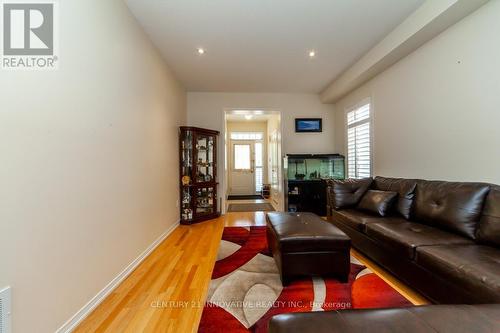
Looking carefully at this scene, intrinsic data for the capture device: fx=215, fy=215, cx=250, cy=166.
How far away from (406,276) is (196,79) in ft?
14.1

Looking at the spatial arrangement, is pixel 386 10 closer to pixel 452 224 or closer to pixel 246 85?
pixel 452 224

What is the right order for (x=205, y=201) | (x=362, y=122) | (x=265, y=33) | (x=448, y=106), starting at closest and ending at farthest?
(x=448, y=106) < (x=265, y=33) < (x=362, y=122) < (x=205, y=201)

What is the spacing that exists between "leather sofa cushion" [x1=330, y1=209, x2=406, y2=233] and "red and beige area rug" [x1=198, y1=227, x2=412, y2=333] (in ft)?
1.46

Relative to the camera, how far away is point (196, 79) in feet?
13.9

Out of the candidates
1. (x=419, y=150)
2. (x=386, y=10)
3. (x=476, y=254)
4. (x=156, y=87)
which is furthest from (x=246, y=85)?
(x=476, y=254)

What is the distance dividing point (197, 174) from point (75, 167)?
9.40 feet

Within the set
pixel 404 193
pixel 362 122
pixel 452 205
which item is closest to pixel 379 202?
Answer: pixel 404 193

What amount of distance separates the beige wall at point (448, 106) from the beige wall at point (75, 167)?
353 cm

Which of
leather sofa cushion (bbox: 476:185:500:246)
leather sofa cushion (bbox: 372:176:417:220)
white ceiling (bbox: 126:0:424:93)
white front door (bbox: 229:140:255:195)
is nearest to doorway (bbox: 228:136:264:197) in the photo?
white front door (bbox: 229:140:255:195)

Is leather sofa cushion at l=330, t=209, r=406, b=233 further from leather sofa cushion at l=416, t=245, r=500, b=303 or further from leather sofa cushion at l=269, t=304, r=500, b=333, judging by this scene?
leather sofa cushion at l=269, t=304, r=500, b=333

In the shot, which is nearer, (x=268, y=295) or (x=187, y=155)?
(x=268, y=295)

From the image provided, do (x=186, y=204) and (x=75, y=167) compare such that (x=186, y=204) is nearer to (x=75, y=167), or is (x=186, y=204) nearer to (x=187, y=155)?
(x=187, y=155)

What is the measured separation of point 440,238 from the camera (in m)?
1.86

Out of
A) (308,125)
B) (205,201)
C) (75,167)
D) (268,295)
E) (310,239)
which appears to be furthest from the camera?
(308,125)
